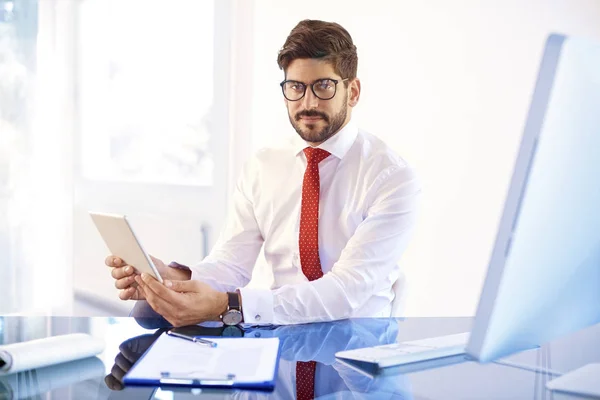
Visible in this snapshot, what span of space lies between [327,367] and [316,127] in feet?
3.90

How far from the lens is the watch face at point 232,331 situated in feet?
4.97

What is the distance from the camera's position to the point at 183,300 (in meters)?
1.62

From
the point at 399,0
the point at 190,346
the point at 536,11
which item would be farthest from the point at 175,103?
the point at 190,346

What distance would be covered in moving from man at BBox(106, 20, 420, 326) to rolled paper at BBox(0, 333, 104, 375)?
0.70m

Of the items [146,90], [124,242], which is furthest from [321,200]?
[146,90]

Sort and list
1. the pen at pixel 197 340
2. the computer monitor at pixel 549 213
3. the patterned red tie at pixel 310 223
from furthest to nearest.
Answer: the patterned red tie at pixel 310 223, the pen at pixel 197 340, the computer monitor at pixel 549 213

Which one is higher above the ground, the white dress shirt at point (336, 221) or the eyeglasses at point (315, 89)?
the eyeglasses at point (315, 89)

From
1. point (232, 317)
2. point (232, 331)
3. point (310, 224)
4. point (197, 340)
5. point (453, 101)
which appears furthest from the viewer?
point (453, 101)

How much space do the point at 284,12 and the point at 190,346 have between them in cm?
308

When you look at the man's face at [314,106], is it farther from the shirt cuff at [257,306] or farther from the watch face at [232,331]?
the watch face at [232,331]

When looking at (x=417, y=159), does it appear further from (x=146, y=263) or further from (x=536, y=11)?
(x=146, y=263)

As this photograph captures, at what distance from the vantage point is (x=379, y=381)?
1.18m

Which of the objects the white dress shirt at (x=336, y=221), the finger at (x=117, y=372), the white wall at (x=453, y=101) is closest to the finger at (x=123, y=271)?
the white dress shirt at (x=336, y=221)

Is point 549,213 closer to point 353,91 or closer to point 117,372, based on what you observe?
point 117,372
